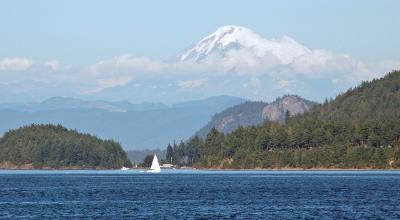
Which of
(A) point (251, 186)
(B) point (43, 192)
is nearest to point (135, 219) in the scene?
(B) point (43, 192)

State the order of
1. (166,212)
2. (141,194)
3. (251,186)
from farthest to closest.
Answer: (251,186) → (141,194) → (166,212)

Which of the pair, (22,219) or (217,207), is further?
(217,207)

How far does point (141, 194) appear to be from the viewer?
16475 centimetres

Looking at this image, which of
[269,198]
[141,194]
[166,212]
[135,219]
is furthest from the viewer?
[141,194]

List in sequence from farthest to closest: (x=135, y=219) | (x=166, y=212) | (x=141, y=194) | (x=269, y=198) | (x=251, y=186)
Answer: (x=251, y=186) < (x=141, y=194) < (x=269, y=198) < (x=166, y=212) < (x=135, y=219)

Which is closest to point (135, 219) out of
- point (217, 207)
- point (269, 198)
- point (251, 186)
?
point (217, 207)

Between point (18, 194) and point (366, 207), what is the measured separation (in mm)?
57051

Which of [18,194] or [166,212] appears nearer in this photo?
[166,212]

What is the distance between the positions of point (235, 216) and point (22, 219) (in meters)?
21.0

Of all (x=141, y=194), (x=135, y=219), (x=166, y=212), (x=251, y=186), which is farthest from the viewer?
(x=251, y=186)

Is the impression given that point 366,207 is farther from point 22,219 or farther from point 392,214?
point 22,219

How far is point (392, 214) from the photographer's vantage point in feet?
388

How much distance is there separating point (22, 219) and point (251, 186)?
81.0 m

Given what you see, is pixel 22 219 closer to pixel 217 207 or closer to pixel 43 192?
pixel 217 207
